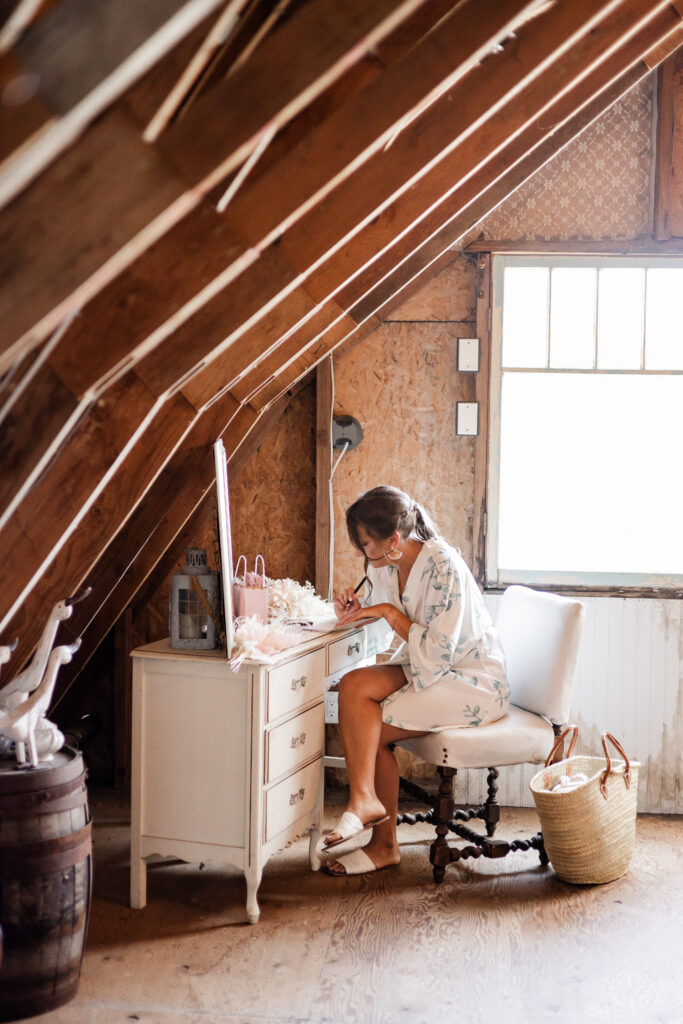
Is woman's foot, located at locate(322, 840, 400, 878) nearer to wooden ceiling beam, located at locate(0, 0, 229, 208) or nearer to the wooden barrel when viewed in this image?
the wooden barrel

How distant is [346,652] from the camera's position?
3260 mm

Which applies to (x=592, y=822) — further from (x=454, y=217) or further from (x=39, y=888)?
(x=454, y=217)

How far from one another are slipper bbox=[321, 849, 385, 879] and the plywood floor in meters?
0.04

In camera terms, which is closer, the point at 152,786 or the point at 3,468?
the point at 3,468

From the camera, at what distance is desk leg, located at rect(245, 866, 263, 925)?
2.65 m

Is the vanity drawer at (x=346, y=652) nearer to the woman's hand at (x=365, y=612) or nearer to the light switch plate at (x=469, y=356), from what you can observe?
the woman's hand at (x=365, y=612)

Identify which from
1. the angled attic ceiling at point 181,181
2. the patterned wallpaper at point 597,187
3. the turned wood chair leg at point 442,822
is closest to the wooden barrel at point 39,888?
the angled attic ceiling at point 181,181

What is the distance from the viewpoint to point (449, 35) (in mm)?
1708

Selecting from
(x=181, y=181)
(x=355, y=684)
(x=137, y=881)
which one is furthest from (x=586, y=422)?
(x=181, y=181)

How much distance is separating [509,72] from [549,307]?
6.12 ft

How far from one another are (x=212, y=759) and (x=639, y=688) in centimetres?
186

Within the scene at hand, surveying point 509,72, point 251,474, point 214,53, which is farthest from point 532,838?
point 214,53

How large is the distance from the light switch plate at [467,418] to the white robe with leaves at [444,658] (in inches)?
30.9

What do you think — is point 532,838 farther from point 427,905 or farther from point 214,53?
point 214,53
